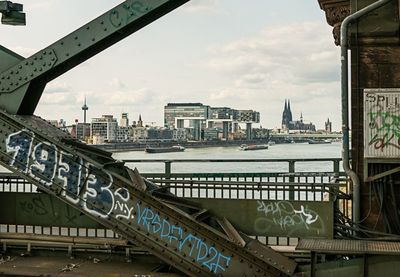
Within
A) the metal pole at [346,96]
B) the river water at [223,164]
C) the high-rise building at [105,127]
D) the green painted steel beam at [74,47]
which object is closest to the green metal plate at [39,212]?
the green painted steel beam at [74,47]

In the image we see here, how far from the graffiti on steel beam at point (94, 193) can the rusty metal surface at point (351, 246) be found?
47.6 inches

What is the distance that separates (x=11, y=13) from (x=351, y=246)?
652 centimetres

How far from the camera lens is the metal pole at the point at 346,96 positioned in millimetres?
8122

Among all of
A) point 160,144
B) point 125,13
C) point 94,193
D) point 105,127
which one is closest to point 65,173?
point 94,193

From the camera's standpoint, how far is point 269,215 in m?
8.40

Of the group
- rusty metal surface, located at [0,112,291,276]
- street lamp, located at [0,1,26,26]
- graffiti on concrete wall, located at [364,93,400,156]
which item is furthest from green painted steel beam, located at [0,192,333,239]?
street lamp, located at [0,1,26,26]

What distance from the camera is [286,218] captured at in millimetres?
8328

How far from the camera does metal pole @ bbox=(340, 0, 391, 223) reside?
8.12 m

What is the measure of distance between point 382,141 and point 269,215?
2.23 metres

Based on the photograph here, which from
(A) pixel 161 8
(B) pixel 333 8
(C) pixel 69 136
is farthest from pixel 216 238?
(B) pixel 333 8

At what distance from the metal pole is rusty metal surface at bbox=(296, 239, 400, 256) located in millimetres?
979

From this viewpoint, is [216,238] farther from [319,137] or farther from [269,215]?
[319,137]

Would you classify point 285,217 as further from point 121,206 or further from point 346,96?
point 121,206

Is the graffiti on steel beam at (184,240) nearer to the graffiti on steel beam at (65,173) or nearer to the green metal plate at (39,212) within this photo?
the graffiti on steel beam at (65,173)
